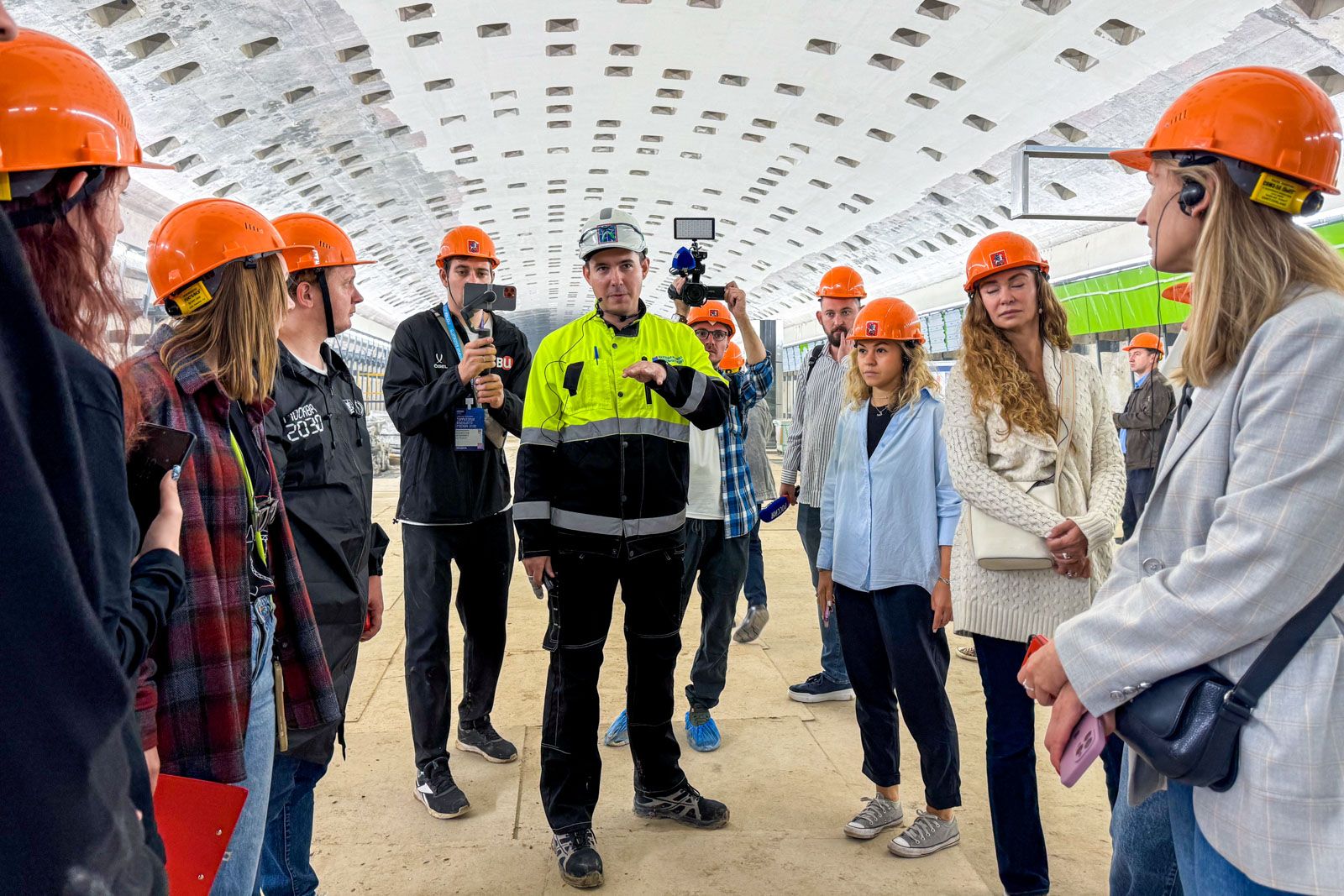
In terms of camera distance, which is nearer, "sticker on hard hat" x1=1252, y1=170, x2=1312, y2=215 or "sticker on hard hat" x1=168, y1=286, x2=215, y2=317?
"sticker on hard hat" x1=1252, y1=170, x2=1312, y2=215

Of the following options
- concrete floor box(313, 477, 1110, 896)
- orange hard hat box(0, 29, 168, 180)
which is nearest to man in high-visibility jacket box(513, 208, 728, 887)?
concrete floor box(313, 477, 1110, 896)

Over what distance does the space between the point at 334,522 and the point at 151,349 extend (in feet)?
2.71

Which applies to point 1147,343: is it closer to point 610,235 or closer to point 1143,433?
point 1143,433

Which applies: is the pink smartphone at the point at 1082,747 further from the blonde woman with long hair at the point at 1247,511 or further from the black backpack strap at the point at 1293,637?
the black backpack strap at the point at 1293,637

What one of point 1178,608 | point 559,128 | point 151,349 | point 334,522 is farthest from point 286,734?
point 559,128

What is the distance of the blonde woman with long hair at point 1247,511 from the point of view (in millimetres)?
1252

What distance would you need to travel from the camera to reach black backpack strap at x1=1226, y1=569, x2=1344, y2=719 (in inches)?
50.3

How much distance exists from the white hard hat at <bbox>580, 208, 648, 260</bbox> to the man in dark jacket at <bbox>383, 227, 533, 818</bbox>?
66 cm

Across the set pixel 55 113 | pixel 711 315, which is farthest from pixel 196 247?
pixel 711 315

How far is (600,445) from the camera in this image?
10.6ft

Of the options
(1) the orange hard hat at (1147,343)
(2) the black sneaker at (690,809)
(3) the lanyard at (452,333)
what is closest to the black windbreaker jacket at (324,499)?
(3) the lanyard at (452,333)

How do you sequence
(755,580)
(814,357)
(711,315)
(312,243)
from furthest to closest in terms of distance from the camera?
1. (755,580)
2. (814,357)
3. (711,315)
4. (312,243)

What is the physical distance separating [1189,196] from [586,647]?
2423 millimetres

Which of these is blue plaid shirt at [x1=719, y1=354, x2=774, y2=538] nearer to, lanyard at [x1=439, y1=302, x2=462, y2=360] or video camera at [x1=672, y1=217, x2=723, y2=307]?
video camera at [x1=672, y1=217, x2=723, y2=307]
